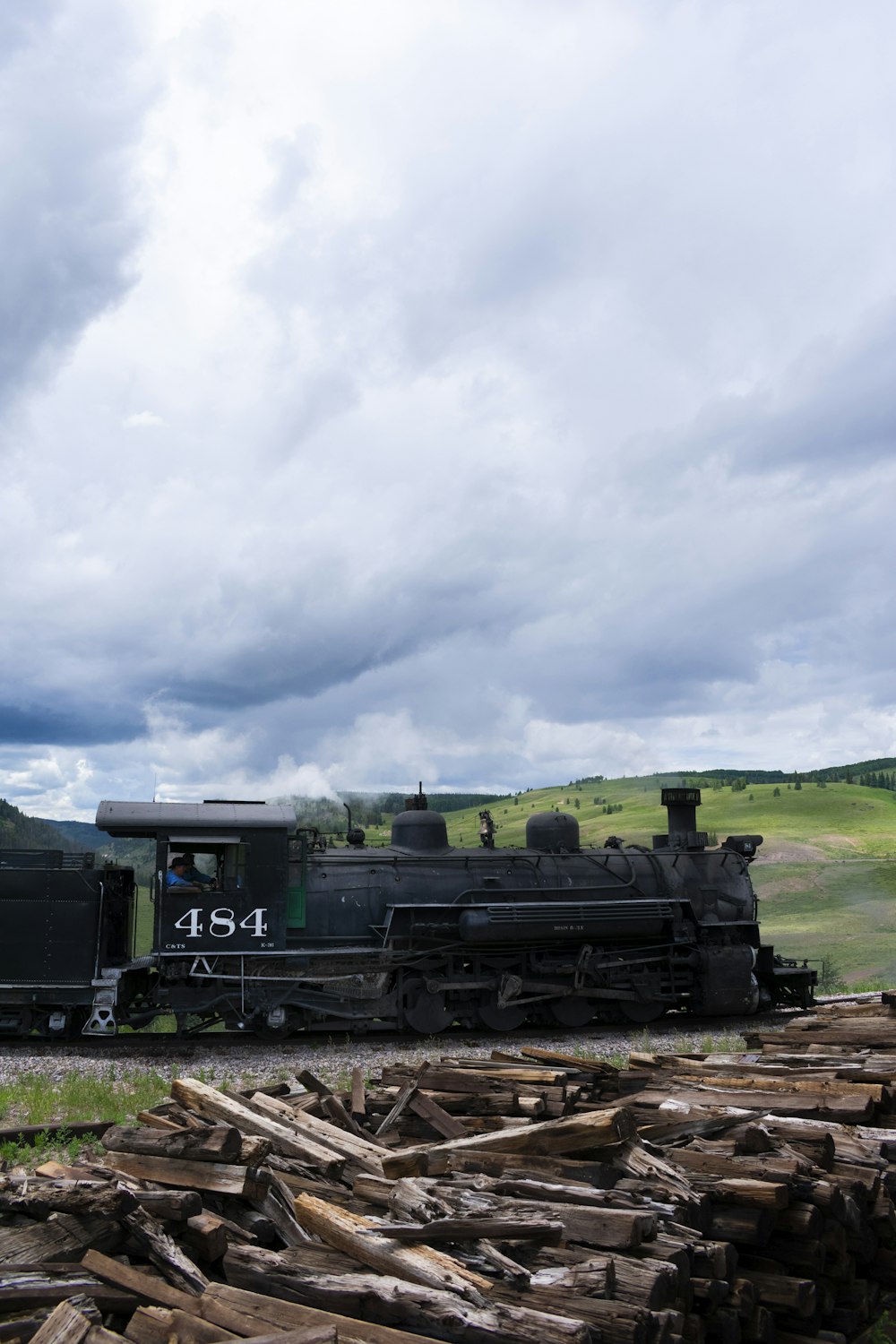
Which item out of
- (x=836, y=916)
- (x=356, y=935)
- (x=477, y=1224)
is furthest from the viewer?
(x=836, y=916)

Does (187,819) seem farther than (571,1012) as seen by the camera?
No

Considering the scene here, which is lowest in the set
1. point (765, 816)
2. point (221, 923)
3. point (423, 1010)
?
point (423, 1010)

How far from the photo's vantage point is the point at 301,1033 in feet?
52.2

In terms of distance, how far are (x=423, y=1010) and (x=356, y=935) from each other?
5.53 feet

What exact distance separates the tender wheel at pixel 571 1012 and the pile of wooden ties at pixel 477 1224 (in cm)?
906

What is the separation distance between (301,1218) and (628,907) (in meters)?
12.1

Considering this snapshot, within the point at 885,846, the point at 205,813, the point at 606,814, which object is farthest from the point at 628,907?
the point at 606,814

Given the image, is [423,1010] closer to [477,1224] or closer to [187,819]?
[187,819]

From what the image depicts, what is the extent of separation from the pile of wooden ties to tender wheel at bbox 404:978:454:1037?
8.09 m

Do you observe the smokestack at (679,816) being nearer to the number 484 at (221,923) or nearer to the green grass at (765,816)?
the number 484 at (221,923)

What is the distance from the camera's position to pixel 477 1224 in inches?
205

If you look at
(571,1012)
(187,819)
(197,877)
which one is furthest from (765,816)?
(187,819)

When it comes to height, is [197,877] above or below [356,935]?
above

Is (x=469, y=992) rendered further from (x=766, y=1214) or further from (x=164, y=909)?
(x=766, y=1214)
